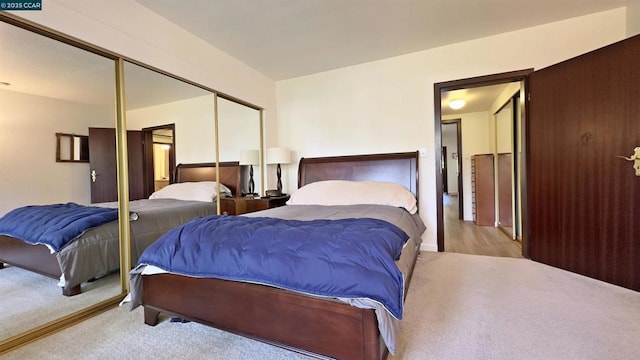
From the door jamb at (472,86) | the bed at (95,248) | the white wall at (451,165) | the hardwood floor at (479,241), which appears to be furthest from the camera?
the white wall at (451,165)

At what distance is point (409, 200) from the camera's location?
9.98 ft

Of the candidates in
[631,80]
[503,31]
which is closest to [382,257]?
[631,80]

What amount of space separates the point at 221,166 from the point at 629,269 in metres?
3.99

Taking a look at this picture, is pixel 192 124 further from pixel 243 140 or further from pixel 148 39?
pixel 148 39

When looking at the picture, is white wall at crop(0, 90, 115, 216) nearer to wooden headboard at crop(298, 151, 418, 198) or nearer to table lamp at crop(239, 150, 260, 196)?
table lamp at crop(239, 150, 260, 196)

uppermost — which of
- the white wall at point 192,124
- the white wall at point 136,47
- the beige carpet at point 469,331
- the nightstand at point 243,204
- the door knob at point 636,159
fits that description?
the white wall at point 136,47

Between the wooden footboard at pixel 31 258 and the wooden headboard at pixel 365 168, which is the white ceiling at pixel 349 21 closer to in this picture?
the wooden headboard at pixel 365 168

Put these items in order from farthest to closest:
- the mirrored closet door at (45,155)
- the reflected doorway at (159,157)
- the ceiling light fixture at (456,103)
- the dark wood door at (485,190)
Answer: the dark wood door at (485,190) → the ceiling light fixture at (456,103) → the reflected doorway at (159,157) → the mirrored closet door at (45,155)

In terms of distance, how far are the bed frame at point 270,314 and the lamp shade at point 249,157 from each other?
2134 millimetres

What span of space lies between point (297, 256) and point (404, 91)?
2.90 m

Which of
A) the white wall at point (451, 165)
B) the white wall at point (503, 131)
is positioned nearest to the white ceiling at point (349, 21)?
the white wall at point (503, 131)

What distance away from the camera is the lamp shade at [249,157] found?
3795 mm

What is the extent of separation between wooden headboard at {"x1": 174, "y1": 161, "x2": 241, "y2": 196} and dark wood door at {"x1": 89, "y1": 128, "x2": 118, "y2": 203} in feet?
2.52

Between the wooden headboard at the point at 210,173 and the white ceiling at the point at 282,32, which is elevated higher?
the white ceiling at the point at 282,32
